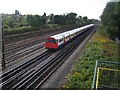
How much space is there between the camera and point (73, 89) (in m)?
9.38

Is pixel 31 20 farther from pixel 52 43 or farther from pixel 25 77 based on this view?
pixel 25 77

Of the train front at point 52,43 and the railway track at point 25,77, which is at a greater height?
the train front at point 52,43

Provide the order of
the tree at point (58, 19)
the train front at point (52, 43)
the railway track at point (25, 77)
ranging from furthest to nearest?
the tree at point (58, 19) < the train front at point (52, 43) < the railway track at point (25, 77)

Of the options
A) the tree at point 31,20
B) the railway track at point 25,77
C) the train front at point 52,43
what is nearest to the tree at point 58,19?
the tree at point 31,20

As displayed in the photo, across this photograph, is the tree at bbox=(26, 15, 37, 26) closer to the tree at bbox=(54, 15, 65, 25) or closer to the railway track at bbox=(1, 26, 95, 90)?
the tree at bbox=(54, 15, 65, 25)

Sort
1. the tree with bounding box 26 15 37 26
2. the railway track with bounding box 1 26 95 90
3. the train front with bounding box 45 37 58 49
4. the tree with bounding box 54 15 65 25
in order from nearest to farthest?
the railway track with bounding box 1 26 95 90 → the train front with bounding box 45 37 58 49 → the tree with bounding box 26 15 37 26 → the tree with bounding box 54 15 65 25

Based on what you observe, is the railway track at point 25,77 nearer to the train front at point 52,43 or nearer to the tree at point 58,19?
the train front at point 52,43

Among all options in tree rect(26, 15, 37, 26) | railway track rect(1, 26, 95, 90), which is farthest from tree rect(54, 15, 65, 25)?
railway track rect(1, 26, 95, 90)

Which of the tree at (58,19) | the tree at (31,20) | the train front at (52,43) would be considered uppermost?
the tree at (58,19)

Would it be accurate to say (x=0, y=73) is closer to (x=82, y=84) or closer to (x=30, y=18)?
(x=82, y=84)

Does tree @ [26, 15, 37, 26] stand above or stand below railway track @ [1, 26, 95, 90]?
above

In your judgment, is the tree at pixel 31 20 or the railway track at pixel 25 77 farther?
the tree at pixel 31 20

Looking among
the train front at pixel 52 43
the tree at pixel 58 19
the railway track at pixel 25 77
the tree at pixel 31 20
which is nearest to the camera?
the railway track at pixel 25 77

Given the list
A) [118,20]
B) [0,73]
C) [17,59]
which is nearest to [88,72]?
[118,20]
